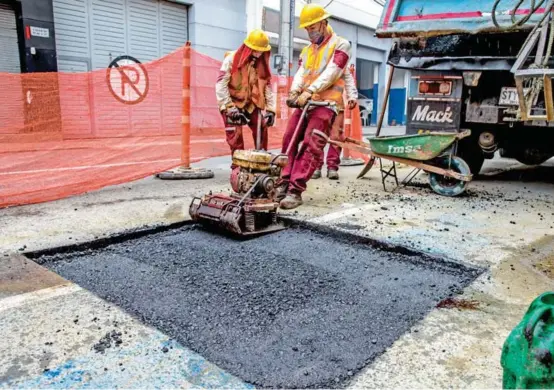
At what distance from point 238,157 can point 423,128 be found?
2607 mm

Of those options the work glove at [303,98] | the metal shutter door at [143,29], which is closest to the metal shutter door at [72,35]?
the metal shutter door at [143,29]

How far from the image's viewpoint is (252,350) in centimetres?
198

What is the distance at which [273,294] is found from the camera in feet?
8.34

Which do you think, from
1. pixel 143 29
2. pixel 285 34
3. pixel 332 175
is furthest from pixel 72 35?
pixel 332 175

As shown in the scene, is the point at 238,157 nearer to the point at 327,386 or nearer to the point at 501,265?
the point at 501,265

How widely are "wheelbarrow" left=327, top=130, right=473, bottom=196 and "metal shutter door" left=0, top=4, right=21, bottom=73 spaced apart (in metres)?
7.93

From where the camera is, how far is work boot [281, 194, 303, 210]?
446 cm

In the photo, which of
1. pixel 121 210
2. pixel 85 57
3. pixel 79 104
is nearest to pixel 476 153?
pixel 121 210

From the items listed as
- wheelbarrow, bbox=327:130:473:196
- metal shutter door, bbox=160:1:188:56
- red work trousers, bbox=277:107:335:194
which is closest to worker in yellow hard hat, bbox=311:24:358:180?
wheelbarrow, bbox=327:130:473:196

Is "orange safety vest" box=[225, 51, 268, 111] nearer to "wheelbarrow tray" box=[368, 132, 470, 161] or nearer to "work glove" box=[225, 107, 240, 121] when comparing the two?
"work glove" box=[225, 107, 240, 121]

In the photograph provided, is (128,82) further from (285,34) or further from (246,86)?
(285,34)

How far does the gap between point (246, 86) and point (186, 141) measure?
1.22 meters

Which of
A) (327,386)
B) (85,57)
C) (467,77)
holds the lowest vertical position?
(327,386)

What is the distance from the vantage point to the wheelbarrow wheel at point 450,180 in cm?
504
